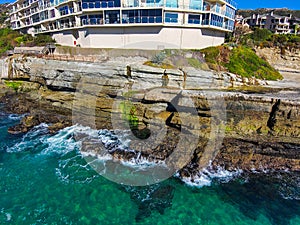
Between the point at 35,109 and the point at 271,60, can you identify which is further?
the point at 271,60

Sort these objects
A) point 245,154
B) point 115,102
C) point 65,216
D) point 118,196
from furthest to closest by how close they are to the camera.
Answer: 1. point 115,102
2. point 245,154
3. point 118,196
4. point 65,216

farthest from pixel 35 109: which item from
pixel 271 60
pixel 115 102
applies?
pixel 271 60

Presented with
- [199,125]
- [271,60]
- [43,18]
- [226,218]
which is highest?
[43,18]

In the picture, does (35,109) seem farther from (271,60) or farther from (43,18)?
(271,60)

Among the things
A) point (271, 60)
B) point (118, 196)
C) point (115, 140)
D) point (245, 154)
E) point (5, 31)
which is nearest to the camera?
point (118, 196)

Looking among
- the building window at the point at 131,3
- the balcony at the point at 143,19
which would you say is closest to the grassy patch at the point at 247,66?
the balcony at the point at 143,19

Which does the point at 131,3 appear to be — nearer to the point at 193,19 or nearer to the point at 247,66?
the point at 193,19

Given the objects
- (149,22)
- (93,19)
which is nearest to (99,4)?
(93,19)
